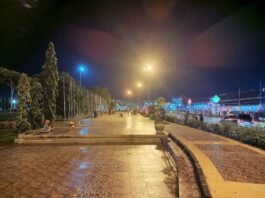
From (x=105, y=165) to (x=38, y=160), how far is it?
2474mm

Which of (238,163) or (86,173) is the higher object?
(238,163)

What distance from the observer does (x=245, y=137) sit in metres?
12.5

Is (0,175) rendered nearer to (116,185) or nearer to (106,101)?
(116,185)

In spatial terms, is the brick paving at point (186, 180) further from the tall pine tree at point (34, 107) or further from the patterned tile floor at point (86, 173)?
the tall pine tree at point (34, 107)

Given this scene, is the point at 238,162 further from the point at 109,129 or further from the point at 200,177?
the point at 109,129

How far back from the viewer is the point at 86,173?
789 centimetres

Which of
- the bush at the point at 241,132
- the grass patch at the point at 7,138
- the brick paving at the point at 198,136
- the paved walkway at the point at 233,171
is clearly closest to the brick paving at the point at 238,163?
the paved walkway at the point at 233,171

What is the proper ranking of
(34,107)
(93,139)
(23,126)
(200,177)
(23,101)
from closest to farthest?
(200,177) < (93,139) < (23,101) < (23,126) < (34,107)

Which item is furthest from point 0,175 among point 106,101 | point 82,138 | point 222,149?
point 106,101

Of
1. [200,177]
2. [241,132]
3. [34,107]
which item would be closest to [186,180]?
[200,177]

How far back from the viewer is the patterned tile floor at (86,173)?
20.8 ft

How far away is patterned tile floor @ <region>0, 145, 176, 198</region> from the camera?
635 centimetres

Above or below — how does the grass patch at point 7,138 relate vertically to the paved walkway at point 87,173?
above

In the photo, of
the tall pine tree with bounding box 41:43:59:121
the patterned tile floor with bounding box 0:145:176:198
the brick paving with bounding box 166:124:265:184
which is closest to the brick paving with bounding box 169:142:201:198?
the patterned tile floor with bounding box 0:145:176:198
